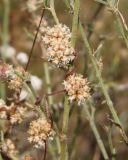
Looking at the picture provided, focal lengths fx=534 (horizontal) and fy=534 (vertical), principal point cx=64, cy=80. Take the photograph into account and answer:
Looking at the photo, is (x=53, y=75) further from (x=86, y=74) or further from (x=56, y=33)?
(x=56, y=33)

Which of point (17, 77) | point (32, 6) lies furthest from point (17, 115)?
point (32, 6)

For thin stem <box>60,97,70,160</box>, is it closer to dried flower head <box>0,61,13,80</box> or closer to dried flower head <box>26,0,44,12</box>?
dried flower head <box>0,61,13,80</box>

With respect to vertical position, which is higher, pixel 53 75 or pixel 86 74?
pixel 53 75

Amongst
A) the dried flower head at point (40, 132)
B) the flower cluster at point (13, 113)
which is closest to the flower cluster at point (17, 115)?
the flower cluster at point (13, 113)

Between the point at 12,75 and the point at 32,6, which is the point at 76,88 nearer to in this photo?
the point at 12,75

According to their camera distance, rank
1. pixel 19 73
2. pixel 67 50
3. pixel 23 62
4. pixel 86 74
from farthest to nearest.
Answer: pixel 23 62, pixel 86 74, pixel 19 73, pixel 67 50

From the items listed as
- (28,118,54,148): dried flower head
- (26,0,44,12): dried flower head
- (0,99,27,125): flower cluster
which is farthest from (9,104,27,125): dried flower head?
(26,0,44,12): dried flower head

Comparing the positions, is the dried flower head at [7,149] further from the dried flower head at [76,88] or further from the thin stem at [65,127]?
the dried flower head at [76,88]

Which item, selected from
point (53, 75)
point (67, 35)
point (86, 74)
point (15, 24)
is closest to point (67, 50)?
point (67, 35)
